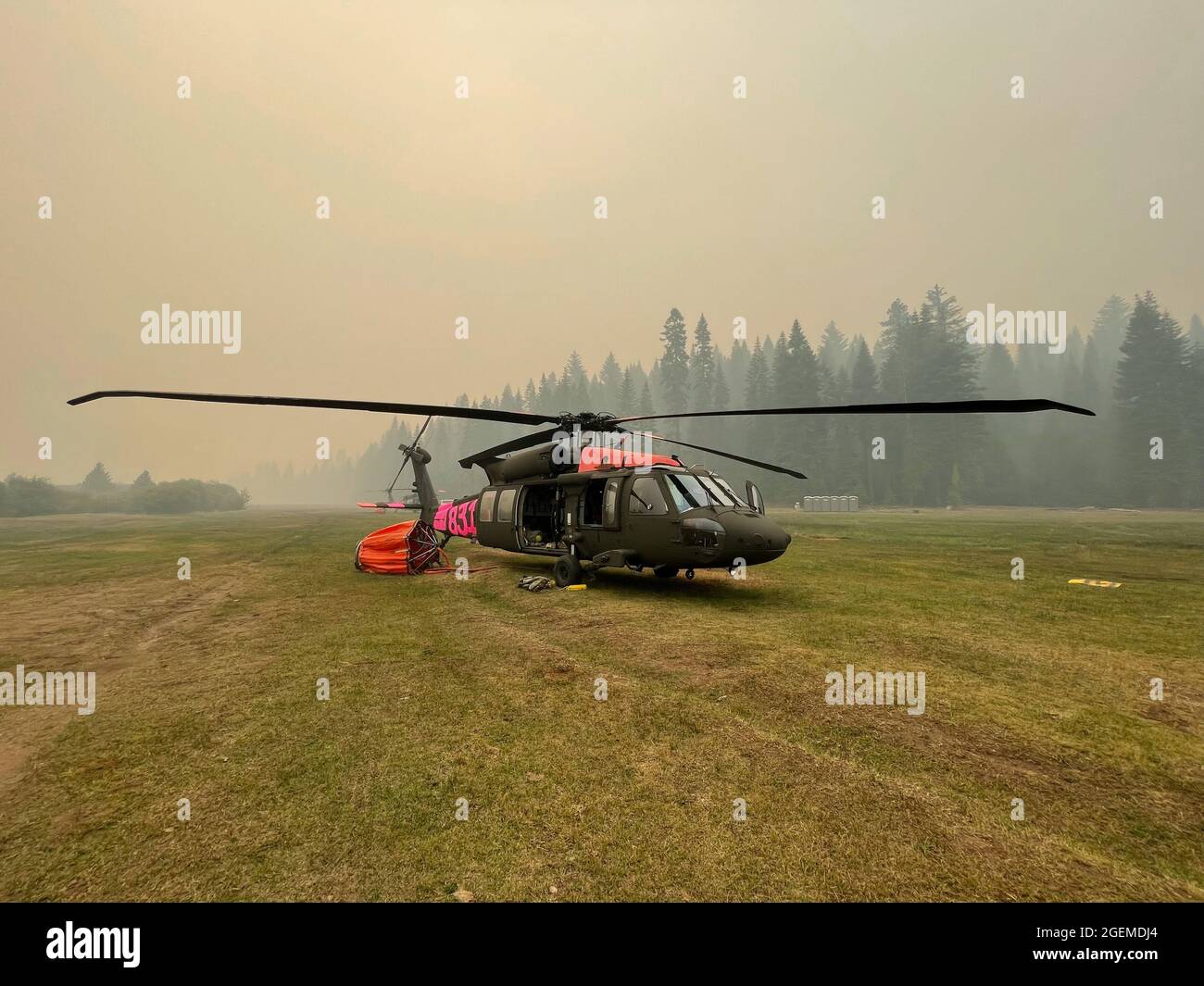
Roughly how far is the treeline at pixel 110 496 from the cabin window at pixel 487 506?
7235cm

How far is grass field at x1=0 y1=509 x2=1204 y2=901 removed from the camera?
8.75 ft

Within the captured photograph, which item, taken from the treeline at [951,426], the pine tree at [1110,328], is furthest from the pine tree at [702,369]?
the pine tree at [1110,328]

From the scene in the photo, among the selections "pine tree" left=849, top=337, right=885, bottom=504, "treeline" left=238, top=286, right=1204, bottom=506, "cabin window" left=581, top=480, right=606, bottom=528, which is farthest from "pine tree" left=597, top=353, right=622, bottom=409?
"cabin window" left=581, top=480, right=606, bottom=528

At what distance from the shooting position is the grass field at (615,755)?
2668mm

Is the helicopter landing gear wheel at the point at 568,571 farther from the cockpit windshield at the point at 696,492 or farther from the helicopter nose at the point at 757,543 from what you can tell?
the helicopter nose at the point at 757,543

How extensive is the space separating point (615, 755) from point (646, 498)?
6.20 meters

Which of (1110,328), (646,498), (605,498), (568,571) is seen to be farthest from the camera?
(1110,328)

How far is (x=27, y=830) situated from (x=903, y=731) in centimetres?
629

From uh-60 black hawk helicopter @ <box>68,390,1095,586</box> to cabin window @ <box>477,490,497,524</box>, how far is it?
0.10 feet

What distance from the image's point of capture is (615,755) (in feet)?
12.8

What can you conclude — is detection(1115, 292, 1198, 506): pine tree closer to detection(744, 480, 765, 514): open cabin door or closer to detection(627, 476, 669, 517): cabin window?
detection(744, 480, 765, 514): open cabin door

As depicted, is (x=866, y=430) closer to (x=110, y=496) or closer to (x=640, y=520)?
(x=640, y=520)

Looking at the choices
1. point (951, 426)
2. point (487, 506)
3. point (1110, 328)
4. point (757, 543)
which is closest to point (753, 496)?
point (757, 543)
